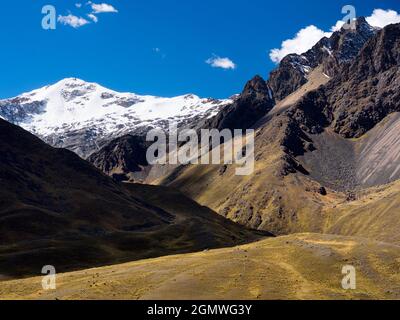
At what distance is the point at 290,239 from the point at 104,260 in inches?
2485

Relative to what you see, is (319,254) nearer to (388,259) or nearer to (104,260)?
(388,259)

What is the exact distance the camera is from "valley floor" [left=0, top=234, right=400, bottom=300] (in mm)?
89250

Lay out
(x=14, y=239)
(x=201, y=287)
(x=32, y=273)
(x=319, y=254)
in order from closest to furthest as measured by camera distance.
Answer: (x=201, y=287) → (x=319, y=254) → (x=32, y=273) → (x=14, y=239)

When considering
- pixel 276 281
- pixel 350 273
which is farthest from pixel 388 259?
pixel 276 281

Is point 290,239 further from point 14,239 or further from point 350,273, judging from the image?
point 14,239

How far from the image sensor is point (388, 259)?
4208 inches

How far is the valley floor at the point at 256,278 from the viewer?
8925 centimetres

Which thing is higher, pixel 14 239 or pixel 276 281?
pixel 14 239

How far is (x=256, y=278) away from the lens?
97.2 m

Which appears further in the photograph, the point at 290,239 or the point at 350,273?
the point at 290,239
